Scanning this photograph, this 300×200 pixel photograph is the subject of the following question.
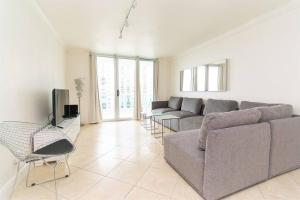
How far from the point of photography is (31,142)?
6.08ft

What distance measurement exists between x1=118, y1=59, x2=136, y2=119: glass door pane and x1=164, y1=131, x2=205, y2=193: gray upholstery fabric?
3682 mm

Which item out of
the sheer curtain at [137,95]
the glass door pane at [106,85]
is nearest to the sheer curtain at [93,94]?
the glass door pane at [106,85]

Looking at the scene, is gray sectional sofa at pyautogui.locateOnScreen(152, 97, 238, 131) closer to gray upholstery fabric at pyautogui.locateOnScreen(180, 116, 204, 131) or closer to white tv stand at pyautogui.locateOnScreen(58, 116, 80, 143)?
gray upholstery fabric at pyautogui.locateOnScreen(180, 116, 204, 131)

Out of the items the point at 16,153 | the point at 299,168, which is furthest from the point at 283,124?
the point at 16,153

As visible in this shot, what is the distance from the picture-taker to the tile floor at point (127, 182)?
166 centimetres

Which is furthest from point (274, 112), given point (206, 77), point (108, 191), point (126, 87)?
point (126, 87)

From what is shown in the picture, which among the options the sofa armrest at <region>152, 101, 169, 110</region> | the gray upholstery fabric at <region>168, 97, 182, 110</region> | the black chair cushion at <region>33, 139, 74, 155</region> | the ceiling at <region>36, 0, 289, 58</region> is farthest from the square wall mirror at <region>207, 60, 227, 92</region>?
the black chair cushion at <region>33, 139, 74, 155</region>

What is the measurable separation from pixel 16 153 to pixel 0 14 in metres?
1.40

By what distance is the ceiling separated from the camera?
7.88 ft

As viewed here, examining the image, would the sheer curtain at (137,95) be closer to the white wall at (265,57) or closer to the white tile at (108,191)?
the white wall at (265,57)

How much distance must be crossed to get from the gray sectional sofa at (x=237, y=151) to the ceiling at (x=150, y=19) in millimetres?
1701

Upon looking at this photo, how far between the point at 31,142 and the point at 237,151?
2.27m

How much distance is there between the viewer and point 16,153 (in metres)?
1.49

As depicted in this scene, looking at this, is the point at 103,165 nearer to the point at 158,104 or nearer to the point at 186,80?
the point at 158,104
